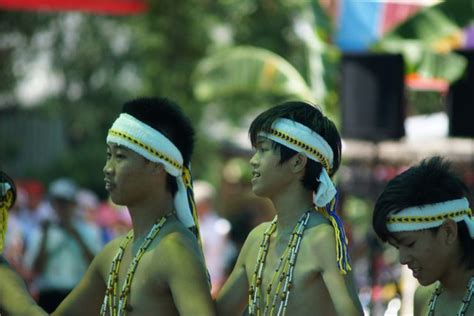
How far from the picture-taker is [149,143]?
513 centimetres

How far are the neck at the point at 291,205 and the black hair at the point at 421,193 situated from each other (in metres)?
0.31

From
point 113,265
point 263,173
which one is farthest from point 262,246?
point 113,265

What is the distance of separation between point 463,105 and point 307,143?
6561 millimetres

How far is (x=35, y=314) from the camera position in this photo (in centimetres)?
511

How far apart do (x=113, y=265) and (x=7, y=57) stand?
917 inches

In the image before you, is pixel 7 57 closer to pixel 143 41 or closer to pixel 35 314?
pixel 143 41

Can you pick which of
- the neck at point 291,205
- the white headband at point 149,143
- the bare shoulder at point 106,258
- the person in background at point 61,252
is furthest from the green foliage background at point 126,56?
the neck at point 291,205

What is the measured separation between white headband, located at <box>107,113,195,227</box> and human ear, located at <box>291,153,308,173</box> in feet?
1.62

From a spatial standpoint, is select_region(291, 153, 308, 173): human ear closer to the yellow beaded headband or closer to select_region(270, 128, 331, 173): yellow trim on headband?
select_region(270, 128, 331, 173): yellow trim on headband

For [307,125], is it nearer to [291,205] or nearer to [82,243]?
[291,205]

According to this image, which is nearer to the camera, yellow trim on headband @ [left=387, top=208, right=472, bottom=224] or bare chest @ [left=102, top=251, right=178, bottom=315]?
yellow trim on headband @ [left=387, top=208, right=472, bottom=224]

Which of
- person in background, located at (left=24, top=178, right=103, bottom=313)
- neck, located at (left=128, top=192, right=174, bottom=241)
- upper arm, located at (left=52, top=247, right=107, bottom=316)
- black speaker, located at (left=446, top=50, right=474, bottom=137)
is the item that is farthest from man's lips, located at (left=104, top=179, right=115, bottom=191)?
black speaker, located at (left=446, top=50, right=474, bottom=137)

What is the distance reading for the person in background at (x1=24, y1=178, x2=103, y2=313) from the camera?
1021 cm

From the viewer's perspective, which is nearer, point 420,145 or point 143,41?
point 420,145
